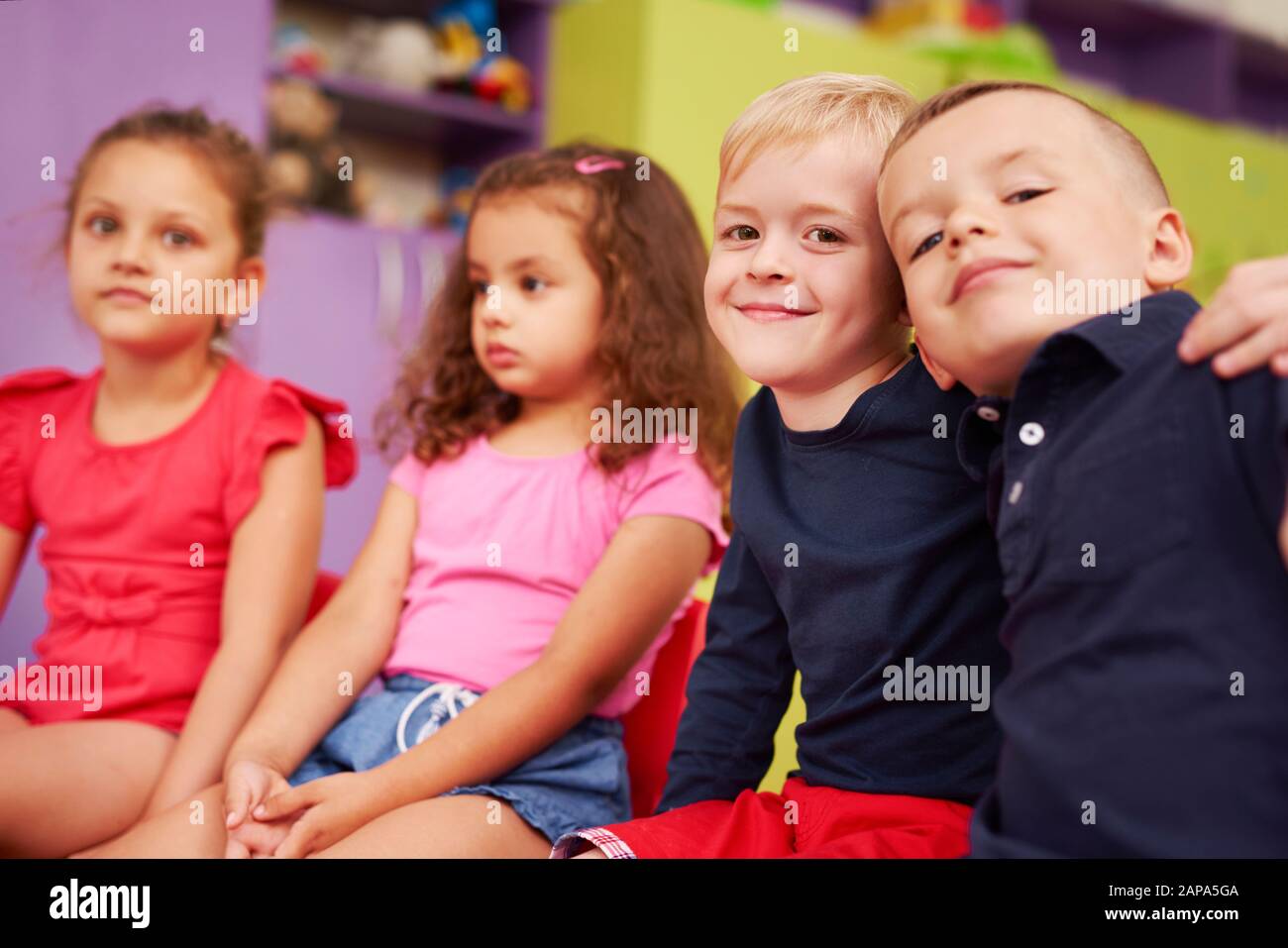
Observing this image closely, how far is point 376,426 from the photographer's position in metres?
1.24

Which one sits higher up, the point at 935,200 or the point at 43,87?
the point at 43,87

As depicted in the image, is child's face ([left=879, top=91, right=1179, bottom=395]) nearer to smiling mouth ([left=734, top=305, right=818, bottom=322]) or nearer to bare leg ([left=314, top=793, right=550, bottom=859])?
smiling mouth ([left=734, top=305, right=818, bottom=322])

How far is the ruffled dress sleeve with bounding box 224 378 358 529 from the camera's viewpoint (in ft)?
3.65

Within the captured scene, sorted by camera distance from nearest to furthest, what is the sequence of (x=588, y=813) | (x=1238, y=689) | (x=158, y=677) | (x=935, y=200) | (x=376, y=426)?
(x=1238, y=689) < (x=935, y=200) < (x=588, y=813) < (x=158, y=677) < (x=376, y=426)

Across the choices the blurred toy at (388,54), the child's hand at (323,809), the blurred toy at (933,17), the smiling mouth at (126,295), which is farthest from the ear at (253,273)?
the blurred toy at (933,17)

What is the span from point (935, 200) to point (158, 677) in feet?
2.50

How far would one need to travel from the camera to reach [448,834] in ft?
2.80

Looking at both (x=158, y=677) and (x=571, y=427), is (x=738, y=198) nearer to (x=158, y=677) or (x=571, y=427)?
(x=571, y=427)

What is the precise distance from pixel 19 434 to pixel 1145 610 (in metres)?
1.03

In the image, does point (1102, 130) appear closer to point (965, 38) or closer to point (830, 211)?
point (830, 211)

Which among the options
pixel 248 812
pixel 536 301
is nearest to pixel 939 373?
pixel 536 301

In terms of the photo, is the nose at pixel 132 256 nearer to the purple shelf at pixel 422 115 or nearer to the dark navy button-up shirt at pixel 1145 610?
the dark navy button-up shirt at pixel 1145 610

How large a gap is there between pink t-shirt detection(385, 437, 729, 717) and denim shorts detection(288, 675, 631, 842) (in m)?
0.02
